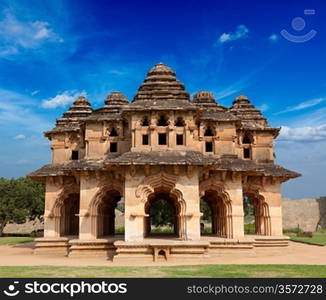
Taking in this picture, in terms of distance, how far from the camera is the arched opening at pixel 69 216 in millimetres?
24172

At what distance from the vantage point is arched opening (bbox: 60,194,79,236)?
24172 millimetres

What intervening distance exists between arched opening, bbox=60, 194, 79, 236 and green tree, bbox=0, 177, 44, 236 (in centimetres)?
1537

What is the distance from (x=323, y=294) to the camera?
9.38 meters

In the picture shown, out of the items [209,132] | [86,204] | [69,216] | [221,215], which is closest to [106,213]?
[69,216]

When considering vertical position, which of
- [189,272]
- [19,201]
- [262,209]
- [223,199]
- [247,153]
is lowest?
[189,272]

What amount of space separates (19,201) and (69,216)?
17.9 meters

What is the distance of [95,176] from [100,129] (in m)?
2.89

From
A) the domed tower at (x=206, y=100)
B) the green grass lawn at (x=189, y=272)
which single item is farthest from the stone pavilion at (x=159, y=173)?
the green grass lawn at (x=189, y=272)

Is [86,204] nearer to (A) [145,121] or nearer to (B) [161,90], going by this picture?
(A) [145,121]

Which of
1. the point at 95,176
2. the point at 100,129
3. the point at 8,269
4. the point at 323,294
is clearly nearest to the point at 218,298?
the point at 323,294

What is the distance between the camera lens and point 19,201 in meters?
41.3

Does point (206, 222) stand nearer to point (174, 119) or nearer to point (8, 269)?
point (174, 119)

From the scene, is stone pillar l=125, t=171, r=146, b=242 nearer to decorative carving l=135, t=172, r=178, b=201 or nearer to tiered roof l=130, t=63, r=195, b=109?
decorative carving l=135, t=172, r=178, b=201

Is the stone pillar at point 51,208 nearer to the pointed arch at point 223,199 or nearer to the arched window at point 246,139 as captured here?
the pointed arch at point 223,199
